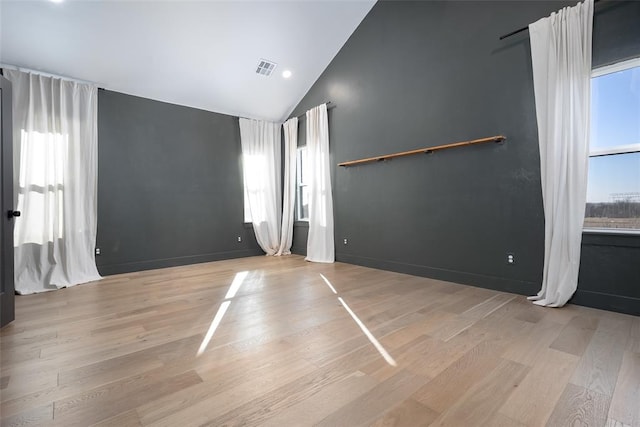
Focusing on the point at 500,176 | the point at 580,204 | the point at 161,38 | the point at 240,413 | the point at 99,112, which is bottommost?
the point at 240,413

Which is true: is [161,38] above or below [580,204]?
above

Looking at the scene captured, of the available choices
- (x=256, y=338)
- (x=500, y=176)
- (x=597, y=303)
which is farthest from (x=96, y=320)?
(x=597, y=303)

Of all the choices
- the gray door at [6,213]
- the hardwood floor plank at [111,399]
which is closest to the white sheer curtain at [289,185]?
the gray door at [6,213]

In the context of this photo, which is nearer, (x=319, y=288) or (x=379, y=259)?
(x=319, y=288)

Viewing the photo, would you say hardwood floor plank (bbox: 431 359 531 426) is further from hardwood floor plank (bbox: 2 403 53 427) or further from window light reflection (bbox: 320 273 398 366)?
hardwood floor plank (bbox: 2 403 53 427)

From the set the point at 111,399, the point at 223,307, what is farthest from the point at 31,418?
the point at 223,307

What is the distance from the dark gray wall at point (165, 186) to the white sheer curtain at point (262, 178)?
0.19 metres

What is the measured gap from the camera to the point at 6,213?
7.77ft

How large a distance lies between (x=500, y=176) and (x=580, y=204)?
2.42ft

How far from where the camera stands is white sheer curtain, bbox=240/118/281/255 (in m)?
5.59

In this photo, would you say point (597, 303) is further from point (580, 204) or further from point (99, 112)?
point (99, 112)

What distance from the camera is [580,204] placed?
2506 millimetres

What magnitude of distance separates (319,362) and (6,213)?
2.71 metres

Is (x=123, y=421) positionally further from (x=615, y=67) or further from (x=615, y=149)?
(x=615, y=67)
